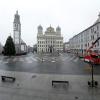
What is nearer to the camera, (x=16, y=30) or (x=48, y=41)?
(x=16, y=30)

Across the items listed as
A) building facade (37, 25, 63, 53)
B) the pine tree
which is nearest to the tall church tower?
the pine tree

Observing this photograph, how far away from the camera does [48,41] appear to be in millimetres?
144125

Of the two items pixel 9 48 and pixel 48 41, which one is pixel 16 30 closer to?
pixel 9 48

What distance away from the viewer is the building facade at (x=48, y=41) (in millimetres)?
142125

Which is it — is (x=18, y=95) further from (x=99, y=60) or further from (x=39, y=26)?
(x=39, y=26)

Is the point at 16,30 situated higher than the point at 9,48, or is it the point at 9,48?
the point at 16,30

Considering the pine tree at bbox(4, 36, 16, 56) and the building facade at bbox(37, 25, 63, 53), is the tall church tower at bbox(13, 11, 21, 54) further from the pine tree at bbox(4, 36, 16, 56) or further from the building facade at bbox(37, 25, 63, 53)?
the building facade at bbox(37, 25, 63, 53)

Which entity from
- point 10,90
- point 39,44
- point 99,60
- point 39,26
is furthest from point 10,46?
point 39,26

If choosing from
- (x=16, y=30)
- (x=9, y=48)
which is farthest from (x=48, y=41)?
(x=9, y=48)

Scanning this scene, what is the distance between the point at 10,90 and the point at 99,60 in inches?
872

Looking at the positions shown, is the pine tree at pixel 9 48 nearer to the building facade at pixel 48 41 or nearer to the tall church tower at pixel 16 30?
the tall church tower at pixel 16 30

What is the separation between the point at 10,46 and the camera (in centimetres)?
5941

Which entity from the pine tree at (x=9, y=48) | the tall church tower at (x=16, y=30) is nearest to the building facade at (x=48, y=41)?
the tall church tower at (x=16, y=30)

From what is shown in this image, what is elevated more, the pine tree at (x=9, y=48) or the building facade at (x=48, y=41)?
the building facade at (x=48, y=41)
